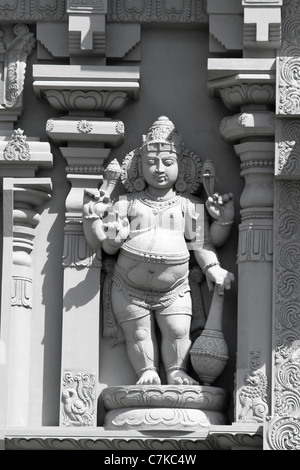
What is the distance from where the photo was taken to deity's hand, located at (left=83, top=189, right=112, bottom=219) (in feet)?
53.0

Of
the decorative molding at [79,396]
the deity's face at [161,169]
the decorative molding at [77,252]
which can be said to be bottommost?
the decorative molding at [79,396]

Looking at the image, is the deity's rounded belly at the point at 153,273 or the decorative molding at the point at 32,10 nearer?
the deity's rounded belly at the point at 153,273

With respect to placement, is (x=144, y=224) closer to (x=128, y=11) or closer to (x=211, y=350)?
(x=211, y=350)

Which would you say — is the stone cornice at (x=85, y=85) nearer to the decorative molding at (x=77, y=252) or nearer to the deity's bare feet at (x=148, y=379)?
the decorative molding at (x=77, y=252)

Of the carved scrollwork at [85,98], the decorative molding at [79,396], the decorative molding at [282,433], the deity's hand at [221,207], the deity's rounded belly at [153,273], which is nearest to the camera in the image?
the decorative molding at [282,433]

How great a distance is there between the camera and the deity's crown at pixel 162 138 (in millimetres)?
16328

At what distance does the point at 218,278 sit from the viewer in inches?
635

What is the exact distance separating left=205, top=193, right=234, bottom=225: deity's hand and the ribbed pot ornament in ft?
1.85

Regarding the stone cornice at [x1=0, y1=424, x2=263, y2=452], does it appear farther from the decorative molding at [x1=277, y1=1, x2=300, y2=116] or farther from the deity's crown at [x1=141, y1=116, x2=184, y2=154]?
the decorative molding at [x1=277, y1=1, x2=300, y2=116]

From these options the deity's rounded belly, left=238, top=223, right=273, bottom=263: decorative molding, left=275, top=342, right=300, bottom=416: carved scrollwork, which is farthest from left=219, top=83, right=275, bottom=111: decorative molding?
left=275, top=342, right=300, bottom=416: carved scrollwork

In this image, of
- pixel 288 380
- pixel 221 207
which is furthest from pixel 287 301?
pixel 221 207

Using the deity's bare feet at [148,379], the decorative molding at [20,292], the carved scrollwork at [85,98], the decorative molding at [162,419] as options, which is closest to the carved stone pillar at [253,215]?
the decorative molding at [162,419]

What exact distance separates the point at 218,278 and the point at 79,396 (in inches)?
49.2

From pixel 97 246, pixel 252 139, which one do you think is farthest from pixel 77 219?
pixel 252 139
